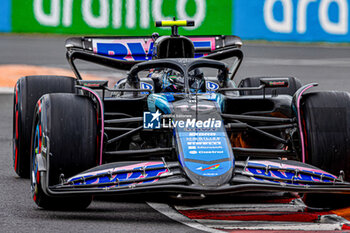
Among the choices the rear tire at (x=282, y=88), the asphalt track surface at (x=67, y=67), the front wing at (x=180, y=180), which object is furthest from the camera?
the rear tire at (x=282, y=88)

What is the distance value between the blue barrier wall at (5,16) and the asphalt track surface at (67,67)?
69 centimetres

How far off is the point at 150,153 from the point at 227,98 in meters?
1.35

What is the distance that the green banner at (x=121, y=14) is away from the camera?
25156 millimetres

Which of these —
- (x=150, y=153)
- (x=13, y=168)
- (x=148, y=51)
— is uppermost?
(x=148, y=51)

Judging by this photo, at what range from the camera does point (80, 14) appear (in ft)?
83.8

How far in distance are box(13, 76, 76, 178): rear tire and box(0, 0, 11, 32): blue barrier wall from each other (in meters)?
18.1

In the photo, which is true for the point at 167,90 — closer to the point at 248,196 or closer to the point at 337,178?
the point at 248,196

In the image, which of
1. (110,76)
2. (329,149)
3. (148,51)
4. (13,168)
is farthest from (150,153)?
(110,76)

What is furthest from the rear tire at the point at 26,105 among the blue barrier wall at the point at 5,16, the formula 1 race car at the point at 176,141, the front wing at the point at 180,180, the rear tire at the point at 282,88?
the blue barrier wall at the point at 5,16

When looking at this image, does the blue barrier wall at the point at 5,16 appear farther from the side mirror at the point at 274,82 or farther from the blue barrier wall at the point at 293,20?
the side mirror at the point at 274,82

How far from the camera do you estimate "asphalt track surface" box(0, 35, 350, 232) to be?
6.02m

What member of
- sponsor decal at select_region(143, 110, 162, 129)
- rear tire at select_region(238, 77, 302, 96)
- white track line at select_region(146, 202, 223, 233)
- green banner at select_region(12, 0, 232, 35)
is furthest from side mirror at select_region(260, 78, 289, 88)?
green banner at select_region(12, 0, 232, 35)

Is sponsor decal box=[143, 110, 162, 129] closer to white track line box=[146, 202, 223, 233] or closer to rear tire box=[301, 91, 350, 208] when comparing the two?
white track line box=[146, 202, 223, 233]

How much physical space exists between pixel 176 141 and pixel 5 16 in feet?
68.4
